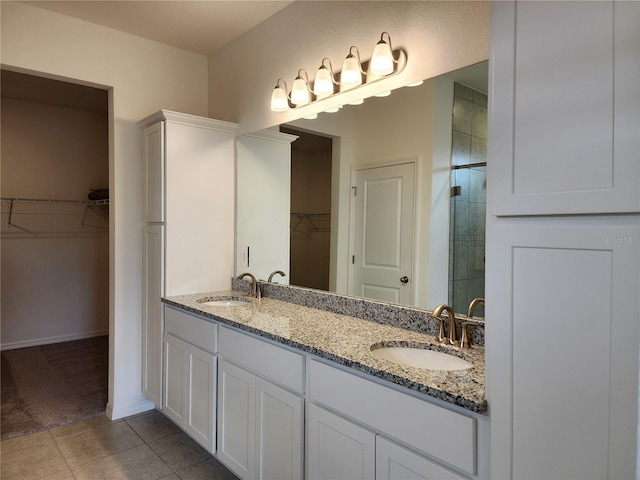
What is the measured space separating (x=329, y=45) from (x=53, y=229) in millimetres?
3851

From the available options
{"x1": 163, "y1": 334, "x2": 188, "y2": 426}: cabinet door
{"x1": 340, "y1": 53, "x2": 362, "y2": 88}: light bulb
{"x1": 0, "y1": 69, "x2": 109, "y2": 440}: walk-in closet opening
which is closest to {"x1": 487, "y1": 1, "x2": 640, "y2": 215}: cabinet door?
{"x1": 340, "y1": 53, "x2": 362, "y2": 88}: light bulb

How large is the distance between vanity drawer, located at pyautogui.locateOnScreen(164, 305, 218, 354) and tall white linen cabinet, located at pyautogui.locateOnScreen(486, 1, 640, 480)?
4.80 feet

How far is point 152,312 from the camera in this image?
2713 millimetres

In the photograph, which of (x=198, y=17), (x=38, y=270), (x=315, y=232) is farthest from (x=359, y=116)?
(x=38, y=270)

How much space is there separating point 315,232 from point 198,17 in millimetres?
1569

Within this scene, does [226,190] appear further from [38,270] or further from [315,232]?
[38,270]

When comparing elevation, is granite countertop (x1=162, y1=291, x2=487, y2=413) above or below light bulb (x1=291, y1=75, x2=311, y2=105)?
below

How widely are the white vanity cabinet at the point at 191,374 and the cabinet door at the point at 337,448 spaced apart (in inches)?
30.2

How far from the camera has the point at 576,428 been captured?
2.90ft

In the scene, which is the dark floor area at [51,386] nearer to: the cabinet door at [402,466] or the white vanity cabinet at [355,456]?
the white vanity cabinet at [355,456]

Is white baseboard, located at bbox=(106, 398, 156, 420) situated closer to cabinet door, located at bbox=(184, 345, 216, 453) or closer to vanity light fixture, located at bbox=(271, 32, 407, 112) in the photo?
cabinet door, located at bbox=(184, 345, 216, 453)

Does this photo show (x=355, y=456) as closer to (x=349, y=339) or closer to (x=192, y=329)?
(x=349, y=339)

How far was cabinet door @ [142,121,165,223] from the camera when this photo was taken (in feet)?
→ 8.45

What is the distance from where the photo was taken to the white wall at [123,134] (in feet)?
8.59
